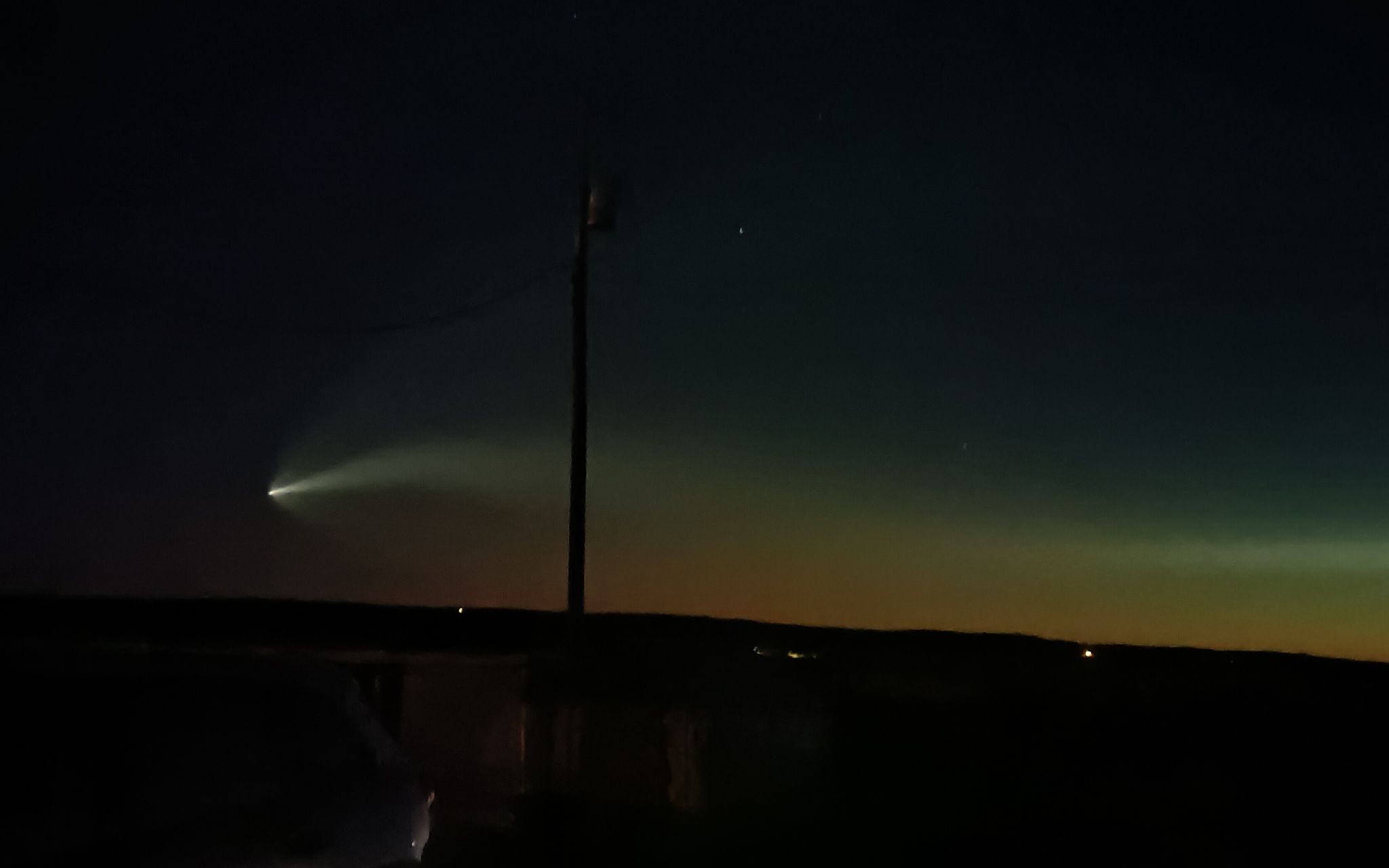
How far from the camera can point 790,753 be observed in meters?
14.9

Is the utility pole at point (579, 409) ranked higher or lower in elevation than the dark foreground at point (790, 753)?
higher

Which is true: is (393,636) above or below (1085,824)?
above

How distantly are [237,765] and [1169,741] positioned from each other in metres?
15.3

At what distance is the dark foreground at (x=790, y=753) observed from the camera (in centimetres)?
1227

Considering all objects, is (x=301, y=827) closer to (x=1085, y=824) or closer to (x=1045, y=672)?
(x=1085, y=824)

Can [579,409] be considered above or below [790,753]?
above

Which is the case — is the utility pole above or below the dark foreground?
above

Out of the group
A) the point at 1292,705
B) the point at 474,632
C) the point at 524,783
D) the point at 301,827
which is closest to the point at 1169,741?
the point at 1292,705

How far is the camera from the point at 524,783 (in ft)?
45.7

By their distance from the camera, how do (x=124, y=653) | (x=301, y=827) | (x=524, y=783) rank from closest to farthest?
1. (x=124, y=653)
2. (x=301, y=827)
3. (x=524, y=783)

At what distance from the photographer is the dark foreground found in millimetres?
12266

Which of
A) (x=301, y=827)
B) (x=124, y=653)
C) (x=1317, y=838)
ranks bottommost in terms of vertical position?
(x=1317, y=838)

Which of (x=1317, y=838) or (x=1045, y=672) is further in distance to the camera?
(x=1045, y=672)

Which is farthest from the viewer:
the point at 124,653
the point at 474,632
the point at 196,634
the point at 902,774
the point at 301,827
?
the point at 474,632
